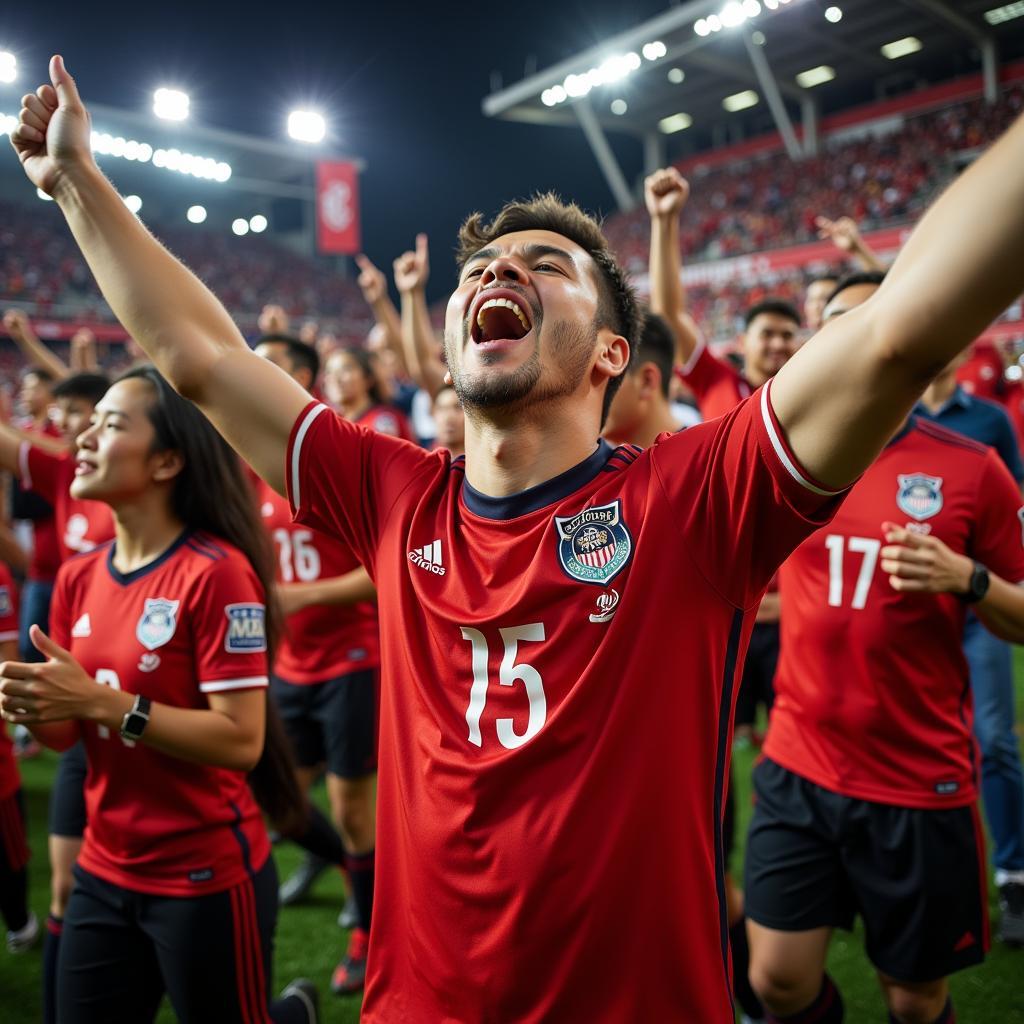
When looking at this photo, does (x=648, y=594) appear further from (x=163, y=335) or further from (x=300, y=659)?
(x=300, y=659)

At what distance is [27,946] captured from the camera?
3.57 m

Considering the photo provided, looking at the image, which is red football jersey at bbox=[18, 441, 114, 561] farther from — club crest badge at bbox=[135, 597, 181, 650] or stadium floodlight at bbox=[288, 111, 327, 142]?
stadium floodlight at bbox=[288, 111, 327, 142]

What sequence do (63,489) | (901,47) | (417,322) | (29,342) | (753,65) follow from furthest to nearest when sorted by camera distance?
(753,65) → (901,47) → (29,342) → (417,322) → (63,489)

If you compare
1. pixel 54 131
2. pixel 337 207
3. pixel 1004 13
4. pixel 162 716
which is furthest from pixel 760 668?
pixel 337 207

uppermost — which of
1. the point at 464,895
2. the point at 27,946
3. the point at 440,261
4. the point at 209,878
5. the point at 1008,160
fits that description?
the point at 440,261

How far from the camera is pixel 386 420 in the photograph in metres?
4.70

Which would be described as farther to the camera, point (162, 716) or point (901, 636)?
point (901, 636)

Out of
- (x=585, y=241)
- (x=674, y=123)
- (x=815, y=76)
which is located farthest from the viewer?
(x=674, y=123)

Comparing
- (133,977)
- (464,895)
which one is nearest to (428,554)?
(464,895)

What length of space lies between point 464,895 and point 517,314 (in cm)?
104

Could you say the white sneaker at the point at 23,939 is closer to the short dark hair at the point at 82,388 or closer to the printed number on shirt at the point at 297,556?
the printed number on shirt at the point at 297,556

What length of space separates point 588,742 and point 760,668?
10.7ft

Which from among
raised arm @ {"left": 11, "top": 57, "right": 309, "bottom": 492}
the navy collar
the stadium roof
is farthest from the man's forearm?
the stadium roof

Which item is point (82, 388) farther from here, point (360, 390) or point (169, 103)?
point (169, 103)
